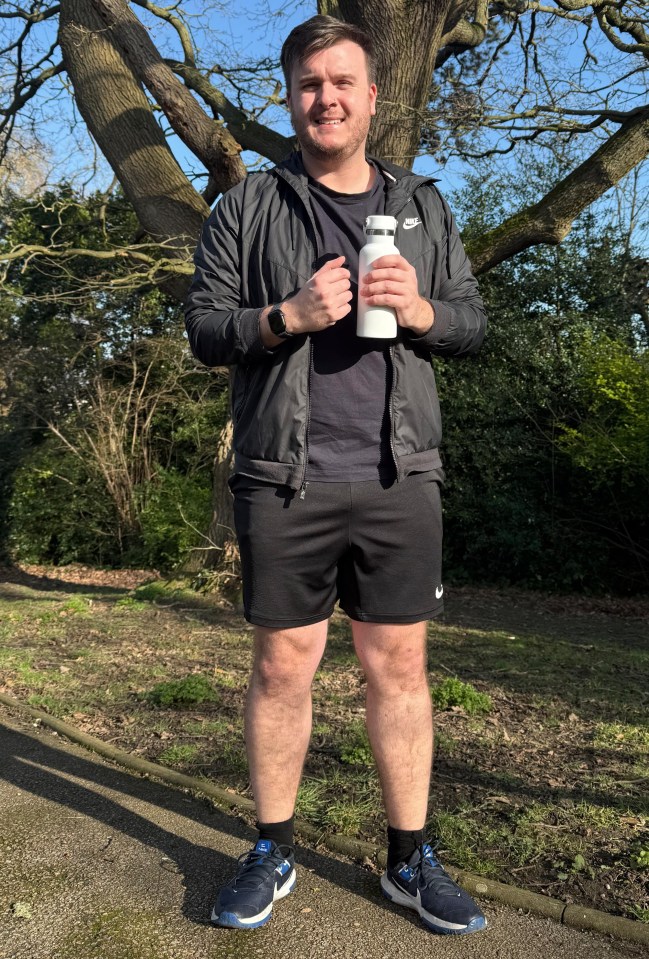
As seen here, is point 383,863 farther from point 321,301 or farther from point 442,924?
point 321,301

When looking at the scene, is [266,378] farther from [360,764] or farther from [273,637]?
[360,764]

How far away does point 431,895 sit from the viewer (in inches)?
88.0

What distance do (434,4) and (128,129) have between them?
9.58 ft

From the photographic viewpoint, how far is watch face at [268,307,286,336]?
6.92ft

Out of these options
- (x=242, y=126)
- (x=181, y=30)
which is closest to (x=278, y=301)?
(x=242, y=126)

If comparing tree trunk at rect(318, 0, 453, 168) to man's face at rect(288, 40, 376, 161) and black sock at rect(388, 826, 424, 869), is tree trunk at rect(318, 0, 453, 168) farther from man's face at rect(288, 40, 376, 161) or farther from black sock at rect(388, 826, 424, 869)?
black sock at rect(388, 826, 424, 869)

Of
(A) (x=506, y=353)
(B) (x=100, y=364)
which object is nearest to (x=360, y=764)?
(A) (x=506, y=353)

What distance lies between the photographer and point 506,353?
11008mm

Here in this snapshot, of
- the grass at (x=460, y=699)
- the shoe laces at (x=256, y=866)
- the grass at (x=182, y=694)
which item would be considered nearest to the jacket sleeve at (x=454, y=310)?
the shoe laces at (x=256, y=866)

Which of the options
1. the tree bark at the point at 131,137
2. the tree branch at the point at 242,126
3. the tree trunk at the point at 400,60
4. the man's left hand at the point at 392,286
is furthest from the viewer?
the tree branch at the point at 242,126

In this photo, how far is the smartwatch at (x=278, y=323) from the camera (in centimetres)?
211

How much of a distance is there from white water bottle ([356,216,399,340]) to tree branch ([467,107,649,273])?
5606 mm

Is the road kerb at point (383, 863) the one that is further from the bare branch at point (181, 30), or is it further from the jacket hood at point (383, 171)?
the bare branch at point (181, 30)

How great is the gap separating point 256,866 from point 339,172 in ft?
6.34
